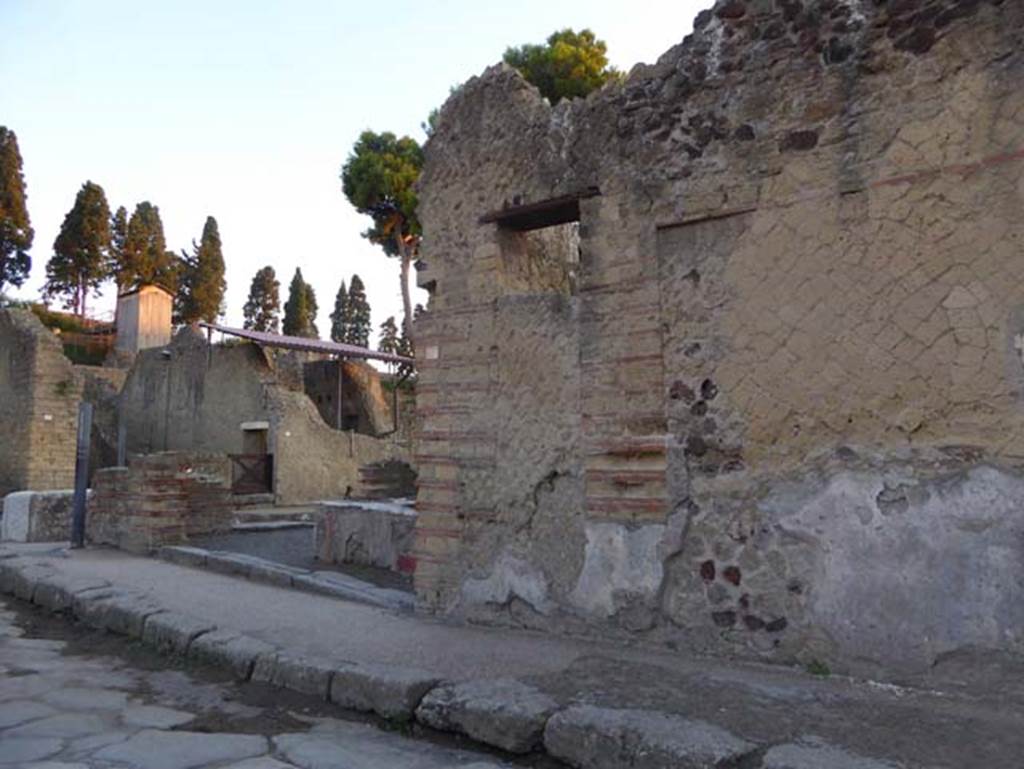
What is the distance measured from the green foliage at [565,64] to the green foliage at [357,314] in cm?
2585

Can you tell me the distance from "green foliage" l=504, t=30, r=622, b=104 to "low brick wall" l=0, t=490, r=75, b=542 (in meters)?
10.2

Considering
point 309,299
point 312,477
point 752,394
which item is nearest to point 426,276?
point 752,394

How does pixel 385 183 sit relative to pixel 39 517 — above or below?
above

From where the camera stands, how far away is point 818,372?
11.7 feet

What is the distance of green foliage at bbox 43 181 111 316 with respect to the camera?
108ft

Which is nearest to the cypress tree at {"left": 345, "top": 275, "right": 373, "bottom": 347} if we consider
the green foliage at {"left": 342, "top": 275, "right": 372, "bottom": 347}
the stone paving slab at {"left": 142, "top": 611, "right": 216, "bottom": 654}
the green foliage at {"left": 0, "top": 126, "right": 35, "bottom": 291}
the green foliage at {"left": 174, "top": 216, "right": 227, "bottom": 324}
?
the green foliage at {"left": 342, "top": 275, "right": 372, "bottom": 347}

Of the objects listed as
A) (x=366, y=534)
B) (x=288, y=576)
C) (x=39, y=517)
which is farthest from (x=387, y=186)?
(x=288, y=576)

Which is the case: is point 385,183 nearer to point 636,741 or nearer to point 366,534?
point 366,534

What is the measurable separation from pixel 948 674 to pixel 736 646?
852 millimetres

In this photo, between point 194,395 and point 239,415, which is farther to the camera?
point 194,395

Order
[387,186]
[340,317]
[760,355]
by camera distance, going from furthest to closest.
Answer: [340,317] < [387,186] < [760,355]

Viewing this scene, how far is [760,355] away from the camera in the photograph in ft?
12.3

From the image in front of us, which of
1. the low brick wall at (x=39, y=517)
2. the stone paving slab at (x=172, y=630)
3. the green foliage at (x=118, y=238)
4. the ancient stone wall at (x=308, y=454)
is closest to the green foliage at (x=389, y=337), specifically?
the green foliage at (x=118, y=238)

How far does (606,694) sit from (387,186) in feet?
60.7
